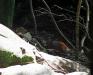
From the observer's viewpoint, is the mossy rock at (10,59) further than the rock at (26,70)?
Yes

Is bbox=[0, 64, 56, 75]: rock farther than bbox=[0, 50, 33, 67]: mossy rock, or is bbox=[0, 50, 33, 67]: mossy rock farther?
bbox=[0, 50, 33, 67]: mossy rock

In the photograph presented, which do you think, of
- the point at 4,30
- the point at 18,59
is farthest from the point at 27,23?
the point at 18,59

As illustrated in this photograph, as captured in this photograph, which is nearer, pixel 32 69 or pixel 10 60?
pixel 32 69

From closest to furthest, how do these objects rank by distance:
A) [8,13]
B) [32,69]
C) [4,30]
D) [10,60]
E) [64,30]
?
[32,69]
[10,60]
[4,30]
[8,13]
[64,30]

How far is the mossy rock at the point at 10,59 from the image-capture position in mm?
1577

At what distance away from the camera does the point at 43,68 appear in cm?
145

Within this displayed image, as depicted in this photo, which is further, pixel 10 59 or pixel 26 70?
pixel 10 59

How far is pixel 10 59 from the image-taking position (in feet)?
5.28

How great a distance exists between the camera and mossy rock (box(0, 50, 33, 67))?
1.58 metres

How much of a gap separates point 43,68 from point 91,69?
2.37 feet

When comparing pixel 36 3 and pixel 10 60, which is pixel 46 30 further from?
pixel 10 60

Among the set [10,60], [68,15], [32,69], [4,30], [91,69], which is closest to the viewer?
[91,69]

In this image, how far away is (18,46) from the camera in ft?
5.78

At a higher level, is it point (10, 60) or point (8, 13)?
point (8, 13)
